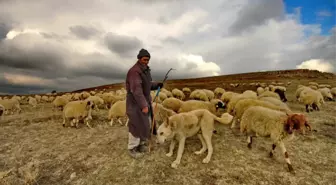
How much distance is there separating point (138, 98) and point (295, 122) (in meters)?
4.63

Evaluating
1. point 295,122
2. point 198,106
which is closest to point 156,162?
point 198,106

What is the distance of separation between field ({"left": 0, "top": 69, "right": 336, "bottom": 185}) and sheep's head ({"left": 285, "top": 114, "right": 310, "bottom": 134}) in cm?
129

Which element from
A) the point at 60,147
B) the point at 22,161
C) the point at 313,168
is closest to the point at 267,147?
the point at 313,168

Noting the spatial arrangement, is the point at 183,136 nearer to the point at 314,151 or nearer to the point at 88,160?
the point at 88,160

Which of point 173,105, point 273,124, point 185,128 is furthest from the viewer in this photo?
point 173,105

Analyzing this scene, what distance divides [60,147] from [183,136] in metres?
5.18

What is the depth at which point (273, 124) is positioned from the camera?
695 cm

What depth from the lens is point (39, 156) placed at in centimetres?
815

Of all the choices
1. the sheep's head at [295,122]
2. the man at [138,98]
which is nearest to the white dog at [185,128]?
the man at [138,98]

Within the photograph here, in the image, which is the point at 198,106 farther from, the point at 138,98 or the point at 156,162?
the point at 138,98

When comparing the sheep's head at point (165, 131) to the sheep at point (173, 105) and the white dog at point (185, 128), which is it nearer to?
the white dog at point (185, 128)

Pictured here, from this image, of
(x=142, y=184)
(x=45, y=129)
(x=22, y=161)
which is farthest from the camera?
(x=45, y=129)

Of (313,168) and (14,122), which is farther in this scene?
(14,122)

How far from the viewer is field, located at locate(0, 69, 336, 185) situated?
6.35 meters
